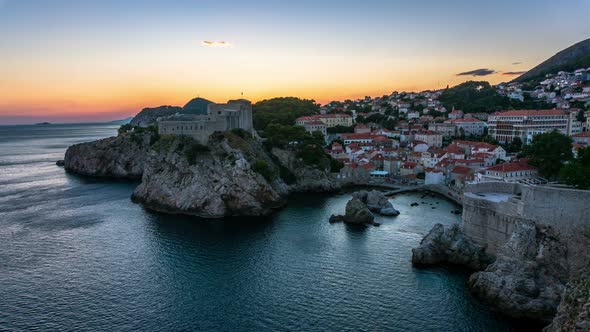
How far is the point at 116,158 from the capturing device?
63.4m

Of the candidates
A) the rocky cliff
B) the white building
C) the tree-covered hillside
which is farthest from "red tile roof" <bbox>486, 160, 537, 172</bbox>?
the tree-covered hillside

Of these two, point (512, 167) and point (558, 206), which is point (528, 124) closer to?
point (512, 167)

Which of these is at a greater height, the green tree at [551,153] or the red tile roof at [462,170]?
the green tree at [551,153]

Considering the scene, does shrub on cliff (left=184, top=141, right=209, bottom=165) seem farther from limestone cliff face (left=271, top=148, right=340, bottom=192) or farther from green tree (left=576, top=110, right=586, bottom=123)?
green tree (left=576, top=110, right=586, bottom=123)

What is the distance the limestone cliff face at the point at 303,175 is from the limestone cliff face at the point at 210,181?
16.0 feet

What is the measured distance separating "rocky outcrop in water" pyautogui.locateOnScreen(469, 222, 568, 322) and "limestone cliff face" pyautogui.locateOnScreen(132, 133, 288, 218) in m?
22.1

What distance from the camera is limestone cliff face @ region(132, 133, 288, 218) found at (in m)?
38.8

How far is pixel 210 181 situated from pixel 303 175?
14.6m

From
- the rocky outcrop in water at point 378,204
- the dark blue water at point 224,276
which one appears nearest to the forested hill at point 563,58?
the rocky outcrop in water at point 378,204

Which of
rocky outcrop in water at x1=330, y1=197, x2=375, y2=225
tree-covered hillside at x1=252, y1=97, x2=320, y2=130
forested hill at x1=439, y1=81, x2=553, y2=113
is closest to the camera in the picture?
rocky outcrop in water at x1=330, y1=197, x2=375, y2=225

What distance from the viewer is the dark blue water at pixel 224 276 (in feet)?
63.3

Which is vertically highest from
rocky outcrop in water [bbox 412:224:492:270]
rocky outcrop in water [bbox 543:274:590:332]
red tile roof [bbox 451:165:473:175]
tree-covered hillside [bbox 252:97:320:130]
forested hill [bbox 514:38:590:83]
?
forested hill [bbox 514:38:590:83]

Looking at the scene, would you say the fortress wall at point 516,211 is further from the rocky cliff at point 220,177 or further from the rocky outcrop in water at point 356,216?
the rocky cliff at point 220,177

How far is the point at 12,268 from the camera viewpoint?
25438mm
